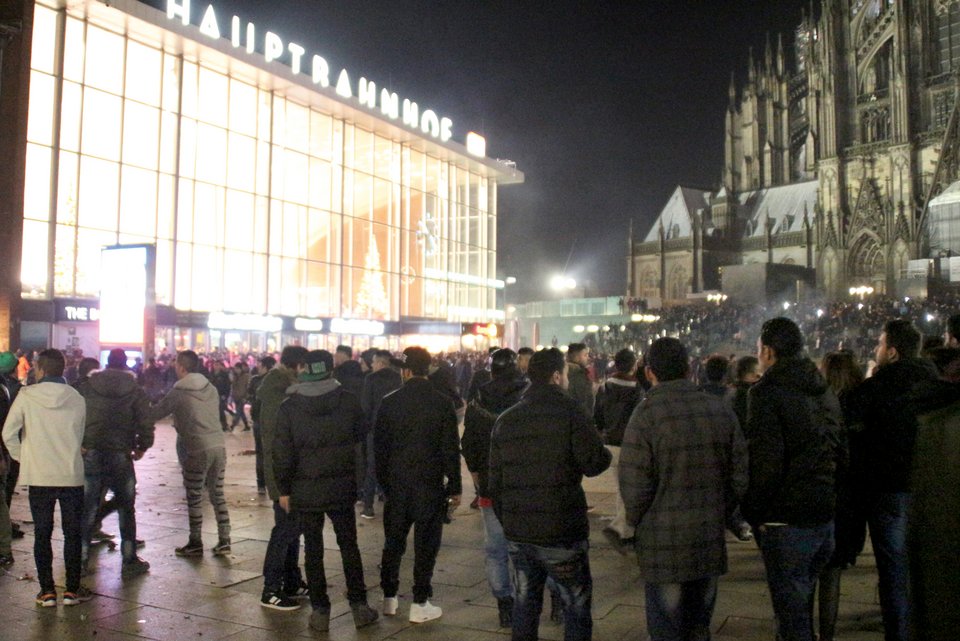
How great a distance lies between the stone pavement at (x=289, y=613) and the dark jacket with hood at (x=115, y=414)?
113 cm

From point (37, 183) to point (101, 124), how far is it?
3.57m

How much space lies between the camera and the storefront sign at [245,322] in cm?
3173

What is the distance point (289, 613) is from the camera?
5738 mm

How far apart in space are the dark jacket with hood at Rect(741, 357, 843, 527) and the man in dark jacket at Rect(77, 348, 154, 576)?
17.1 feet

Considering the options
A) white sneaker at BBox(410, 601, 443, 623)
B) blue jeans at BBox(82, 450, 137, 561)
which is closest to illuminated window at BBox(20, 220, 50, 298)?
blue jeans at BBox(82, 450, 137, 561)

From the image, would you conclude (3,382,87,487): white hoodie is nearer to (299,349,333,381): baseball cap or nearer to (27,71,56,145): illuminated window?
(299,349,333,381): baseball cap

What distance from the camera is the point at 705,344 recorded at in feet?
129

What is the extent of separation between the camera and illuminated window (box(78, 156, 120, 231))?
28.4 m

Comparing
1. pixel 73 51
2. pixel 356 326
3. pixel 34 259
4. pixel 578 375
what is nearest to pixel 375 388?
pixel 578 375

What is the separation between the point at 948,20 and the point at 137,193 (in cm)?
5695

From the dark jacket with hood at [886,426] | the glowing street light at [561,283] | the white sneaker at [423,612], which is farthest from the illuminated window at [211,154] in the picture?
the glowing street light at [561,283]

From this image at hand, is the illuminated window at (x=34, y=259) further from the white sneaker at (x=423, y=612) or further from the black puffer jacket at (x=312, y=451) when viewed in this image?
the white sneaker at (x=423, y=612)

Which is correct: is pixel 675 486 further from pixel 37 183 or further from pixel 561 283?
pixel 561 283

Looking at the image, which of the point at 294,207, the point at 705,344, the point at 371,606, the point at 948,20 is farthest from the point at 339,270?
the point at 948,20
